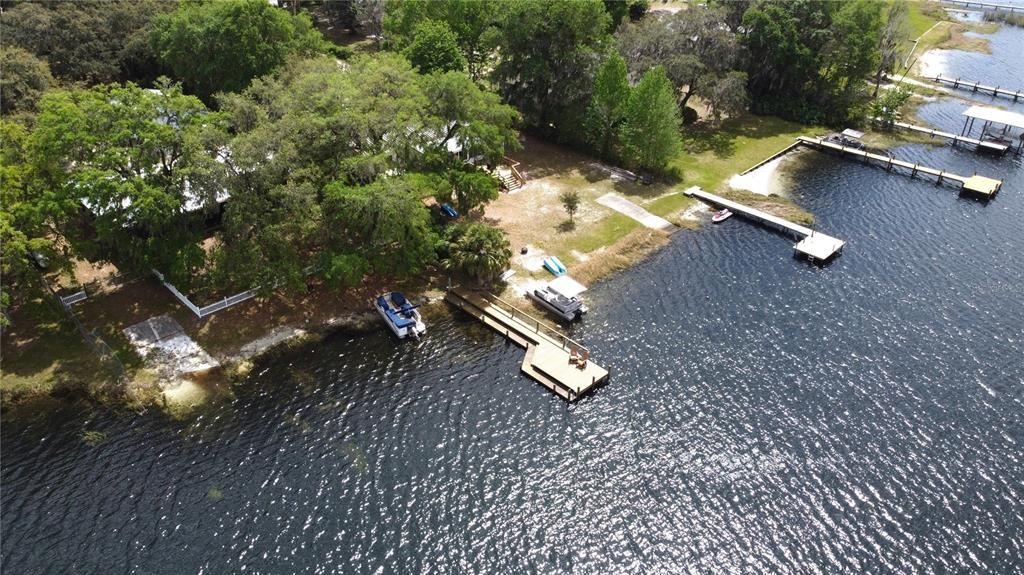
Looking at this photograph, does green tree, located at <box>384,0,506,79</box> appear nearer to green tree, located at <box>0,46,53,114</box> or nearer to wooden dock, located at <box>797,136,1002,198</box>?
green tree, located at <box>0,46,53,114</box>

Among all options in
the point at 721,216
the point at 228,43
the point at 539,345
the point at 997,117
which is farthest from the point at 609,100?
the point at 997,117

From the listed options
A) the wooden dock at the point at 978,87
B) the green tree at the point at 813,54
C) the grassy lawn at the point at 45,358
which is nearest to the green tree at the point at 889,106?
the green tree at the point at 813,54

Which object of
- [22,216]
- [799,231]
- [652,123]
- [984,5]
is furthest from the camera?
[984,5]

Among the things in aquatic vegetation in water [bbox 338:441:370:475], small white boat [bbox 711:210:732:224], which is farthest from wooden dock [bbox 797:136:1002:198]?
aquatic vegetation in water [bbox 338:441:370:475]

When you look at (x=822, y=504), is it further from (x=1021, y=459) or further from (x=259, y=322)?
(x=259, y=322)

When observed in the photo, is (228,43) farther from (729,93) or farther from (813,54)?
(813,54)

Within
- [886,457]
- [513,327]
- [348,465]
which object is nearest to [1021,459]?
[886,457]
